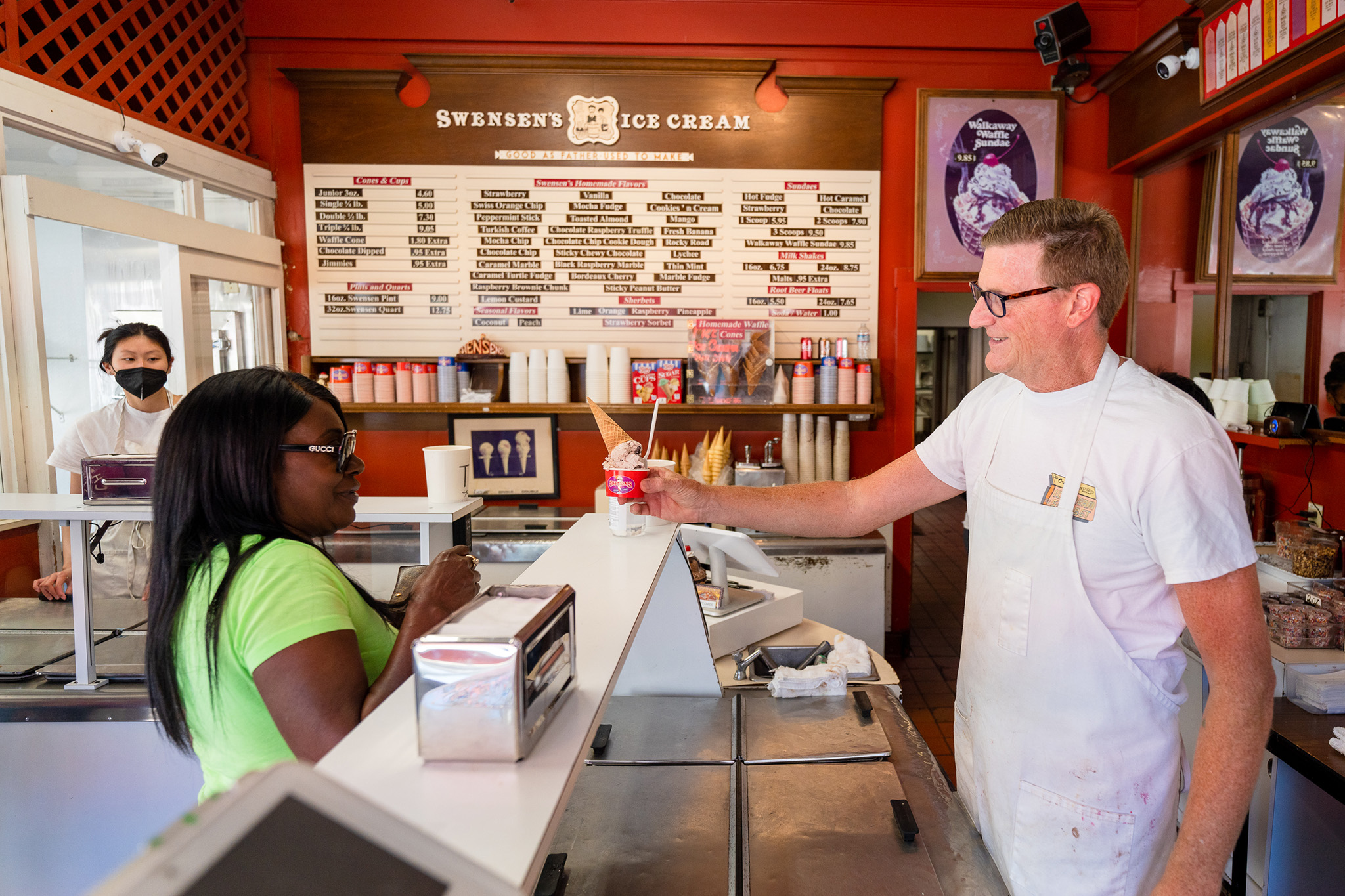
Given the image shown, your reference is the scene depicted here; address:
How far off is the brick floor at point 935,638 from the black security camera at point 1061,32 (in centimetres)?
248

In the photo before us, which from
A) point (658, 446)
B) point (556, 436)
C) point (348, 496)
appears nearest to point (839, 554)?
point (658, 446)

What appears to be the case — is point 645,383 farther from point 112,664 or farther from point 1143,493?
point 1143,493

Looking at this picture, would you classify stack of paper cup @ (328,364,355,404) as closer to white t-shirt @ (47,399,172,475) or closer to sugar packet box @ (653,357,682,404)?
white t-shirt @ (47,399,172,475)

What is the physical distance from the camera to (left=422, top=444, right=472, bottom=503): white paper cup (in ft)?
8.55

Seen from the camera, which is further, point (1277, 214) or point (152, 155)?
point (152, 155)

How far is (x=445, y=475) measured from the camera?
2609 millimetres

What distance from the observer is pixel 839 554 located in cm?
413

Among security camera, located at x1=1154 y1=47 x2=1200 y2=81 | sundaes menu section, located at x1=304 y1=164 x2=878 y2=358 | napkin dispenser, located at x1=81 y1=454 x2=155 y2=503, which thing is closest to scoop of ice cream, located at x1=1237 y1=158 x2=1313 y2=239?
security camera, located at x1=1154 y1=47 x2=1200 y2=81

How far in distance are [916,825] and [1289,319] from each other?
8.86 ft

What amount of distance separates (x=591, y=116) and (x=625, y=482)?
11.0 ft

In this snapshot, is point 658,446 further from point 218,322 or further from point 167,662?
point 167,662

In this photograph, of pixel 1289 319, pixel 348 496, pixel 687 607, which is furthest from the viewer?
pixel 1289 319

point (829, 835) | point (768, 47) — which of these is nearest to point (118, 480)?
point (829, 835)

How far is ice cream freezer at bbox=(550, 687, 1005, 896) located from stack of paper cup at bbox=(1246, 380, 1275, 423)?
7.45 feet
